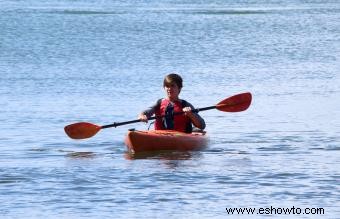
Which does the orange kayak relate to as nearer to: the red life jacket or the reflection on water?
the red life jacket

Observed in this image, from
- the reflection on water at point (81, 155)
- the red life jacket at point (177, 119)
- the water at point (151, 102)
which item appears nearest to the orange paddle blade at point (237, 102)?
the water at point (151, 102)

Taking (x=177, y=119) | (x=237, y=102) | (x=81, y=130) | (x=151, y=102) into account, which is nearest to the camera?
(x=177, y=119)

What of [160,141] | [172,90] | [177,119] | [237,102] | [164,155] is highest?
[237,102]

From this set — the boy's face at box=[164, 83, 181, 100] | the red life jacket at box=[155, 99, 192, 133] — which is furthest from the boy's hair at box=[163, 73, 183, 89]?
the red life jacket at box=[155, 99, 192, 133]

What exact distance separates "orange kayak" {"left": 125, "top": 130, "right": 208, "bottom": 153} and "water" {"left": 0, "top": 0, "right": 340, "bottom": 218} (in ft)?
0.40

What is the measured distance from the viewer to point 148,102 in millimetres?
21250

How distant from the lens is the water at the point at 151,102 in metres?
12.2

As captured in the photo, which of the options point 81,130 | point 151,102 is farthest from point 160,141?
point 151,102

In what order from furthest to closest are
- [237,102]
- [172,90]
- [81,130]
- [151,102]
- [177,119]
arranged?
1. [151,102]
2. [237,102]
3. [81,130]
4. [177,119]
5. [172,90]

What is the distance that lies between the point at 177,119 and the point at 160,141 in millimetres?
578

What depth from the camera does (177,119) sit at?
15.4 m

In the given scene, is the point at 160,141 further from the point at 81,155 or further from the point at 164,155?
the point at 81,155

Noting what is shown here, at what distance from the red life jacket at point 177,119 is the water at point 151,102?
391mm

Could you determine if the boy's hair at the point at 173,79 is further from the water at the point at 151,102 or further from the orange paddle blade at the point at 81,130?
the orange paddle blade at the point at 81,130
